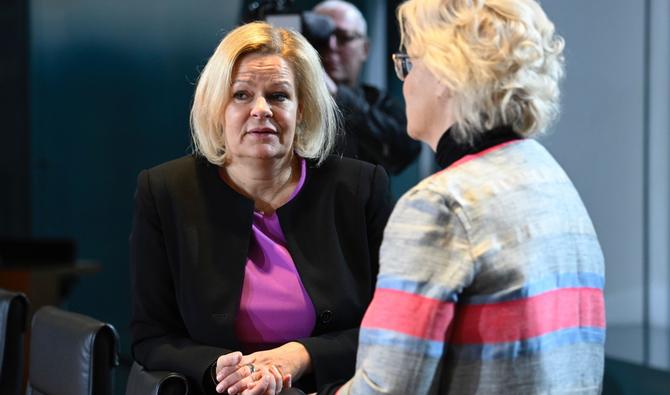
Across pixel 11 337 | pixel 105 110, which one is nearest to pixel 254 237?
pixel 11 337

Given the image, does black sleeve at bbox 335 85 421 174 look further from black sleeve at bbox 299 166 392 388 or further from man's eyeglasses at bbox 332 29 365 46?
black sleeve at bbox 299 166 392 388

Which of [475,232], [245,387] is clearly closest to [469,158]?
[475,232]

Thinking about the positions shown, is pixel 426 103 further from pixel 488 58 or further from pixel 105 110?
pixel 105 110

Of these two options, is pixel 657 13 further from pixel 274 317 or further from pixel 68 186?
pixel 68 186

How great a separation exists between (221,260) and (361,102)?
1.48m

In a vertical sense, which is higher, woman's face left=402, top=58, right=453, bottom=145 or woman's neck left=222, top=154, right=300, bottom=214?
woman's face left=402, top=58, right=453, bottom=145

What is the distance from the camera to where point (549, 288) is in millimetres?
1398

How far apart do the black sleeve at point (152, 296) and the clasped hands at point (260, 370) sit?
0.13 metres

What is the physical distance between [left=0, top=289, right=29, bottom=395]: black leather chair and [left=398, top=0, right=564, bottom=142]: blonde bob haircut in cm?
136

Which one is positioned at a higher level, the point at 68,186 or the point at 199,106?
the point at 199,106

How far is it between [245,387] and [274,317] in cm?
20

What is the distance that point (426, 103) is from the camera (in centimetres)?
147

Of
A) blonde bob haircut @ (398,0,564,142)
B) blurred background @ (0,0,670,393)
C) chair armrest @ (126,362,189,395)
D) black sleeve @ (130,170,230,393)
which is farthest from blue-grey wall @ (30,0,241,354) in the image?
Result: blonde bob haircut @ (398,0,564,142)

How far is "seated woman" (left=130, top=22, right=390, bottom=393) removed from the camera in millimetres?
2094
